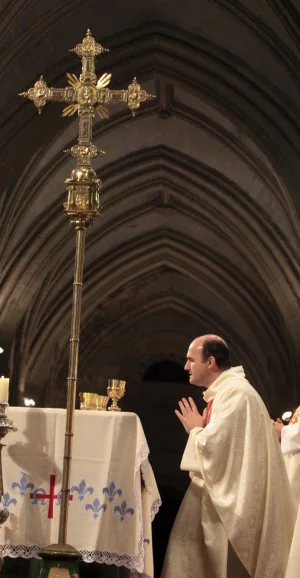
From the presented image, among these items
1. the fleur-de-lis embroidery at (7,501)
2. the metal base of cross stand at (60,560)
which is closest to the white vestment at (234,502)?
the metal base of cross stand at (60,560)

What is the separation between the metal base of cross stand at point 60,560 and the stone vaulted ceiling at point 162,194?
407 inches

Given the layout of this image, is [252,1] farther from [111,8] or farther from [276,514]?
[276,514]

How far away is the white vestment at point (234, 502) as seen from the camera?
5.04 metres

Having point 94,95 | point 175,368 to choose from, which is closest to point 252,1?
point 94,95

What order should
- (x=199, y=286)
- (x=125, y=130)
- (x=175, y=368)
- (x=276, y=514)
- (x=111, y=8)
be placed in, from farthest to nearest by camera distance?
(x=175, y=368), (x=199, y=286), (x=125, y=130), (x=111, y=8), (x=276, y=514)

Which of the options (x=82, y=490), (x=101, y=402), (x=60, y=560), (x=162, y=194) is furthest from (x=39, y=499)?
(x=162, y=194)

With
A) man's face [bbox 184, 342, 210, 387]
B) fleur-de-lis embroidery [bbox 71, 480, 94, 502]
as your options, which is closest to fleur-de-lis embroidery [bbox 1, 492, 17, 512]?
fleur-de-lis embroidery [bbox 71, 480, 94, 502]

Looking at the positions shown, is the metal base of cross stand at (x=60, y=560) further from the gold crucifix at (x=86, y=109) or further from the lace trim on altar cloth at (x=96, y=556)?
the gold crucifix at (x=86, y=109)

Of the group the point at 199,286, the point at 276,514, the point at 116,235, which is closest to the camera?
the point at 276,514

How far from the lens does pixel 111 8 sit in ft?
48.6

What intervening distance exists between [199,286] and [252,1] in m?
13.4

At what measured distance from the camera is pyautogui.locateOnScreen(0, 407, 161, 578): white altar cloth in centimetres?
482

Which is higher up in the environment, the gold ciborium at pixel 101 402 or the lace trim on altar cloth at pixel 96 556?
the gold ciborium at pixel 101 402

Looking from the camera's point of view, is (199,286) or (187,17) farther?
(199,286)
